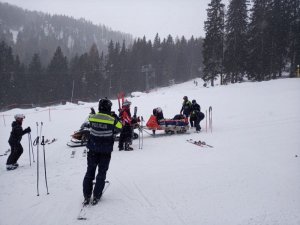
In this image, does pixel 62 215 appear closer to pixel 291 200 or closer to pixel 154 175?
pixel 154 175

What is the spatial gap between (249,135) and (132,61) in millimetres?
63432

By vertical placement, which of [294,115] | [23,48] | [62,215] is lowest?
[62,215]

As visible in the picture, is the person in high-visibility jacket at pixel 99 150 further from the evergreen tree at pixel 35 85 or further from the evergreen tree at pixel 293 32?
the evergreen tree at pixel 35 85

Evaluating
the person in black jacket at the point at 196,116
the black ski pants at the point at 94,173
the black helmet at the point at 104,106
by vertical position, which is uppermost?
the black helmet at the point at 104,106

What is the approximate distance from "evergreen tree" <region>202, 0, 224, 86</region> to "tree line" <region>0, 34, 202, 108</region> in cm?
1921

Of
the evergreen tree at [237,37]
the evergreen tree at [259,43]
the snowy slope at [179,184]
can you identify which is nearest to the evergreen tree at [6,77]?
the evergreen tree at [237,37]

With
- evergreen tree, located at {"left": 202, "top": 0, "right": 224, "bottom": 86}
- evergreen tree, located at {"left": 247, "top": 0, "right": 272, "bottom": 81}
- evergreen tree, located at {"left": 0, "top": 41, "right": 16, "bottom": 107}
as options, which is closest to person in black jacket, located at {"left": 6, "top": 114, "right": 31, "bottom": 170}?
evergreen tree, located at {"left": 247, "top": 0, "right": 272, "bottom": 81}

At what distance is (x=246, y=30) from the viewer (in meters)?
42.8

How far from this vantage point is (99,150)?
5.74 meters

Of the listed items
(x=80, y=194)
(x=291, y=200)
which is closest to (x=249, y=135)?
(x=291, y=200)

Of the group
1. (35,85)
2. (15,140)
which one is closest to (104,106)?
(15,140)

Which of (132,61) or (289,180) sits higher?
(132,61)

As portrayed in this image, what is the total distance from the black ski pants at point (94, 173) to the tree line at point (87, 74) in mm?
55533

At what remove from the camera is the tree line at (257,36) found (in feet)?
133
